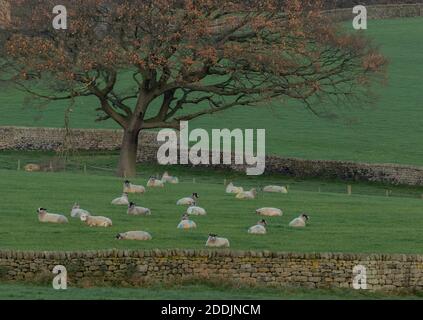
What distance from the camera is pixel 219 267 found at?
110ft

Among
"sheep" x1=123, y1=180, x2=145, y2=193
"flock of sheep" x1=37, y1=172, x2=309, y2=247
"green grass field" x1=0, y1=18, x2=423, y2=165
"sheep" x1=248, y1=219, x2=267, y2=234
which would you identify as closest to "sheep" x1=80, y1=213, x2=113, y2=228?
"flock of sheep" x1=37, y1=172, x2=309, y2=247

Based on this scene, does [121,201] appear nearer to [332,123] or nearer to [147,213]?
[147,213]

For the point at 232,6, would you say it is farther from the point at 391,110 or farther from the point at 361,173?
the point at 391,110

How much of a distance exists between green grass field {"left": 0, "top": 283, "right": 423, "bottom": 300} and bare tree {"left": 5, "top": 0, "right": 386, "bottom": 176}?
25.6 m

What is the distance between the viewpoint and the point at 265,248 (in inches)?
1391

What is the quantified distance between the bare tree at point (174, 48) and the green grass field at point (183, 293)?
25609mm

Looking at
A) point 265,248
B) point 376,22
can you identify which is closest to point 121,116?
point 265,248

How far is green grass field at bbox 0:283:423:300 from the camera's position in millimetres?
29719

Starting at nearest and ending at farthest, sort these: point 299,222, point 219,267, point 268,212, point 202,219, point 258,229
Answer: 1. point 219,267
2. point 258,229
3. point 299,222
4. point 202,219
5. point 268,212

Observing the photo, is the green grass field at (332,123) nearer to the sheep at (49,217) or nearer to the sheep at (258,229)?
the sheep at (258,229)

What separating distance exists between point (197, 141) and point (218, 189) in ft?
66.5

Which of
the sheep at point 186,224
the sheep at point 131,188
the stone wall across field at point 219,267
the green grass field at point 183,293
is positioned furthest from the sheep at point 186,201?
the green grass field at point 183,293

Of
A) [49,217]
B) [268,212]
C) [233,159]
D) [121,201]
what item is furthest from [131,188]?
[233,159]

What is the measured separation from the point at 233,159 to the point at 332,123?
66.4 feet
